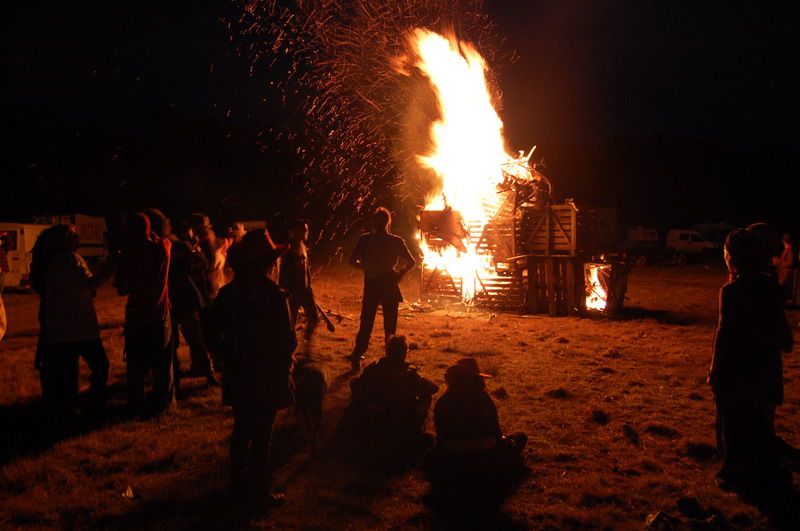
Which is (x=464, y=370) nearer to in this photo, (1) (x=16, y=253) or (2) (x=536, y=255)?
(2) (x=536, y=255)

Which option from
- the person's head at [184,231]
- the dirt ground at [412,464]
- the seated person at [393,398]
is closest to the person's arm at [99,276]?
the dirt ground at [412,464]

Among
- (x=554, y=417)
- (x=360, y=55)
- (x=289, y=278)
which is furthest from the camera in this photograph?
(x=360, y=55)

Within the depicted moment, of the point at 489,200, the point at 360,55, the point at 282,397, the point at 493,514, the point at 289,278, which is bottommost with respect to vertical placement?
the point at 493,514

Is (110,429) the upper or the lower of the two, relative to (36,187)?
lower

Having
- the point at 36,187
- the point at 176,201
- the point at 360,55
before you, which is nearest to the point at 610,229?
the point at 176,201

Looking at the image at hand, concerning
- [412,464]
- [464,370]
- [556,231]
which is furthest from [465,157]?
[464,370]

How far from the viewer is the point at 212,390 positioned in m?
7.02

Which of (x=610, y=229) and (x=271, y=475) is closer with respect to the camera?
(x=271, y=475)

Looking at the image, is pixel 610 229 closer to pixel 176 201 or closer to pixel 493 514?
pixel 176 201

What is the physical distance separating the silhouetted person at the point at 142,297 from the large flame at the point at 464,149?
32.8 ft

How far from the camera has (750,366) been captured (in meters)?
4.41

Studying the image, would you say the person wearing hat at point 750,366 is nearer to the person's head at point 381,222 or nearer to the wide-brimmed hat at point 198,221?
the person's head at point 381,222

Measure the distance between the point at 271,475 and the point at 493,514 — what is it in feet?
6.01

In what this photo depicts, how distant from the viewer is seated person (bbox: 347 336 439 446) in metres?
5.16
